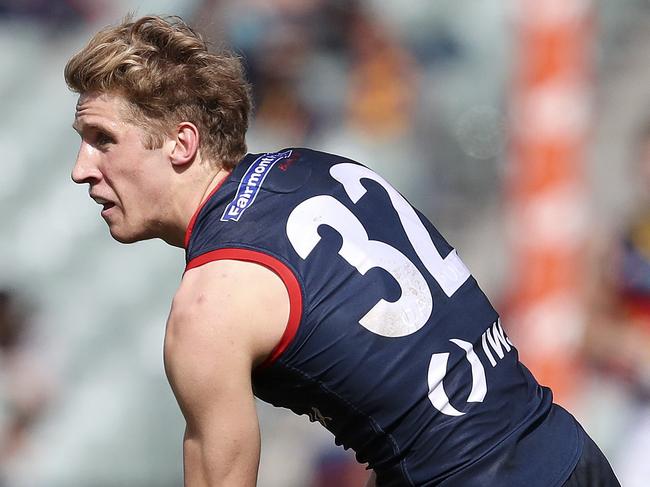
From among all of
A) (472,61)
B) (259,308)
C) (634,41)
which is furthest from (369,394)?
(634,41)

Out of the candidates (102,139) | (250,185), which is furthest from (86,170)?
(250,185)

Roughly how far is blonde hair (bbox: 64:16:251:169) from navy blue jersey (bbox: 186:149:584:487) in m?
0.18

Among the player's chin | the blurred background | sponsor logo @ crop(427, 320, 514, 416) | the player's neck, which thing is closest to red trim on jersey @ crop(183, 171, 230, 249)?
the player's neck

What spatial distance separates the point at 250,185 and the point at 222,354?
40 centimetres

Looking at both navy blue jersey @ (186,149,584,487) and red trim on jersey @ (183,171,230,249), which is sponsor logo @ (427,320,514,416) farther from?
red trim on jersey @ (183,171,230,249)

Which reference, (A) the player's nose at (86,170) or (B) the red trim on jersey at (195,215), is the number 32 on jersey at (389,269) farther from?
(A) the player's nose at (86,170)

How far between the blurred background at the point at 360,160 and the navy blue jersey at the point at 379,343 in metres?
2.77

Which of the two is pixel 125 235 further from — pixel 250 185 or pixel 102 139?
pixel 250 185

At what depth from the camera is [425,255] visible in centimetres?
248

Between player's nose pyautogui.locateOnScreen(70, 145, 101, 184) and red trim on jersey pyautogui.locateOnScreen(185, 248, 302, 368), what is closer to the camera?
red trim on jersey pyautogui.locateOnScreen(185, 248, 302, 368)

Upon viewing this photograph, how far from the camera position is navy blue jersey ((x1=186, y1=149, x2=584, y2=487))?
91.4 inches

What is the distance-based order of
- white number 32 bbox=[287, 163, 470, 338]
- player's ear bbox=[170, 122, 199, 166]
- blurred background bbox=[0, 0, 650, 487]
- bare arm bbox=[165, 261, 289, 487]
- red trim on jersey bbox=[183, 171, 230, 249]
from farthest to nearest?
blurred background bbox=[0, 0, 650, 487] < player's ear bbox=[170, 122, 199, 166] < red trim on jersey bbox=[183, 171, 230, 249] < white number 32 bbox=[287, 163, 470, 338] < bare arm bbox=[165, 261, 289, 487]

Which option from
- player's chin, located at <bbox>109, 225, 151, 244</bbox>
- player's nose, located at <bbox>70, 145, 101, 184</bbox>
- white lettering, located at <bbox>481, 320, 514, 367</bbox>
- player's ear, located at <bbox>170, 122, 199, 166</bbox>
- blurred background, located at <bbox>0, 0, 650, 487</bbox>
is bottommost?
blurred background, located at <bbox>0, 0, 650, 487</bbox>

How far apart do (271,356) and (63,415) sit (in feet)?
10.9
